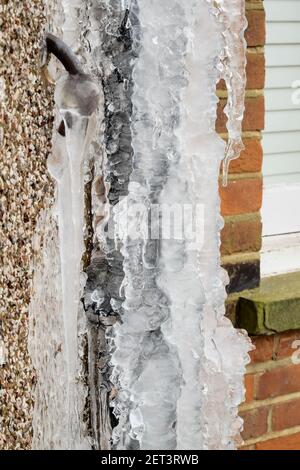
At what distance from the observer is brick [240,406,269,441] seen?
2.30m

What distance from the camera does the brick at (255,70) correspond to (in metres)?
2.18

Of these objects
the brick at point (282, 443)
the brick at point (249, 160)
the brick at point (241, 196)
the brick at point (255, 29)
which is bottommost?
the brick at point (282, 443)

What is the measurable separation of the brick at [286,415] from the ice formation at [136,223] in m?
0.98

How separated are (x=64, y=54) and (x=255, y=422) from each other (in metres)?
1.35

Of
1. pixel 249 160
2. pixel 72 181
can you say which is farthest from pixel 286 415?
pixel 72 181

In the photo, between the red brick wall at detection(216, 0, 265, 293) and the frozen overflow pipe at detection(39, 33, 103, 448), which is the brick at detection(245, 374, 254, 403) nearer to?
the red brick wall at detection(216, 0, 265, 293)

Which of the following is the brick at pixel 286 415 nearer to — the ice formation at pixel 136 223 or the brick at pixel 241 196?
the brick at pixel 241 196

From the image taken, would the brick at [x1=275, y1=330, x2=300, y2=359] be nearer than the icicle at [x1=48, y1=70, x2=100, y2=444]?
No

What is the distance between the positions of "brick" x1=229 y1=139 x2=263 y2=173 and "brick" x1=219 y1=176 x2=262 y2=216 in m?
0.03

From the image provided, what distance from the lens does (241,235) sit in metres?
2.21

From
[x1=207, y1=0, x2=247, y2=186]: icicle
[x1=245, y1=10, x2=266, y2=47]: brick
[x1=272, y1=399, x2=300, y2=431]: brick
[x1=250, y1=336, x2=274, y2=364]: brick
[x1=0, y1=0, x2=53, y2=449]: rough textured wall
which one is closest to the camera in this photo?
[x1=0, y1=0, x2=53, y2=449]: rough textured wall

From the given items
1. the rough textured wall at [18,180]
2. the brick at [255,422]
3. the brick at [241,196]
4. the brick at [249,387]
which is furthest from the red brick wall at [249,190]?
the rough textured wall at [18,180]

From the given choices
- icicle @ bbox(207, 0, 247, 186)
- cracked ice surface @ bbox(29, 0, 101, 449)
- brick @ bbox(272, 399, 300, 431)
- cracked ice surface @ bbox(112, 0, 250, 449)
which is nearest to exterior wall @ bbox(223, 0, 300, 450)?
brick @ bbox(272, 399, 300, 431)

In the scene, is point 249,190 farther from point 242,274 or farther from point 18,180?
point 18,180
